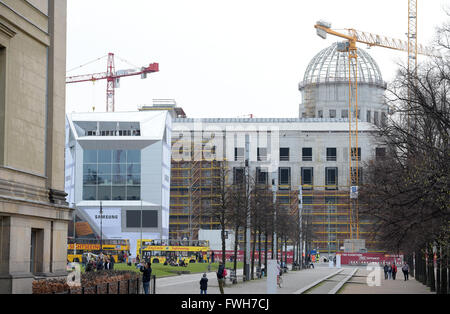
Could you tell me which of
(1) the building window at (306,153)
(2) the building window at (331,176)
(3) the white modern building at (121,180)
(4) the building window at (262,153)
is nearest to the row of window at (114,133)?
(3) the white modern building at (121,180)

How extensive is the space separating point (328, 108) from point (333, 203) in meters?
28.4

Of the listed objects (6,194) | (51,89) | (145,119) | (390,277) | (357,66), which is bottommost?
(390,277)

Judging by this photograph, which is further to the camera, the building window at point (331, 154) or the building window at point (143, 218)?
the building window at point (331, 154)

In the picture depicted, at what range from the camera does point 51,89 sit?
32781 millimetres

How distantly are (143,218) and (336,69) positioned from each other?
65.9 m

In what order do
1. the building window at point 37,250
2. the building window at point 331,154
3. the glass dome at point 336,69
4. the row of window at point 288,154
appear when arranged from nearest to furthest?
the building window at point 37,250, the row of window at point 288,154, the building window at point 331,154, the glass dome at point 336,69

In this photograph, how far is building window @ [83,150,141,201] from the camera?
137m

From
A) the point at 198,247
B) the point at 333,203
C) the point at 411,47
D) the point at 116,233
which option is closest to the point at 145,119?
the point at 116,233

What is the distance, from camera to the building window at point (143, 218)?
443 ft

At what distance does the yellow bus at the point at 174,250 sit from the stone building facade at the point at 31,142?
75.1 metres

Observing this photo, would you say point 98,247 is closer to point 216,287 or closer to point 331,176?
point 216,287

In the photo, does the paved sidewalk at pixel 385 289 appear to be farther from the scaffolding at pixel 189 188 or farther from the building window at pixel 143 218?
the scaffolding at pixel 189 188

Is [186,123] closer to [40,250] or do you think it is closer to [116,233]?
[116,233]

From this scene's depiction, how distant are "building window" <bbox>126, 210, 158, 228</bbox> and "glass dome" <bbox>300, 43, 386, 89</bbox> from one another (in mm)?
61980
